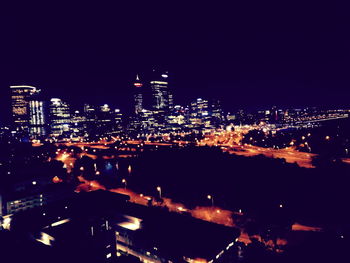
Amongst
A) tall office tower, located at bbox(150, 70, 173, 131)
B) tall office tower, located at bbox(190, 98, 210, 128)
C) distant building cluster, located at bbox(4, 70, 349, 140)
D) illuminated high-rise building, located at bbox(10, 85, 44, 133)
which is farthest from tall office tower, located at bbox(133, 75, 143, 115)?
illuminated high-rise building, located at bbox(10, 85, 44, 133)

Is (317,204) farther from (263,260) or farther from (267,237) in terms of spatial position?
(263,260)

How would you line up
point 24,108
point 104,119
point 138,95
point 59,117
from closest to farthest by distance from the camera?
point 24,108, point 59,117, point 104,119, point 138,95

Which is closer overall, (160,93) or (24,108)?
(24,108)

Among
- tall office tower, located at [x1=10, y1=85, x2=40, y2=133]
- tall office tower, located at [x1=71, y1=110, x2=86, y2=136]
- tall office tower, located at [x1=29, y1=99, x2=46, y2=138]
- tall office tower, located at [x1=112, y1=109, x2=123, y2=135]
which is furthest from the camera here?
tall office tower, located at [x1=112, y1=109, x2=123, y2=135]

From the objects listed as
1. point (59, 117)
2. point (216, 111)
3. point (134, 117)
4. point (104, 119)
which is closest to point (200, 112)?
point (216, 111)

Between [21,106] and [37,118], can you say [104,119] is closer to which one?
[37,118]

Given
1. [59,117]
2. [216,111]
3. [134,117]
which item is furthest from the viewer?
[216,111]

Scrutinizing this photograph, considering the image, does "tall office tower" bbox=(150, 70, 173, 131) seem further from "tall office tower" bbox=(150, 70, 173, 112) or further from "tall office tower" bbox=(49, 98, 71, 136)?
"tall office tower" bbox=(49, 98, 71, 136)
